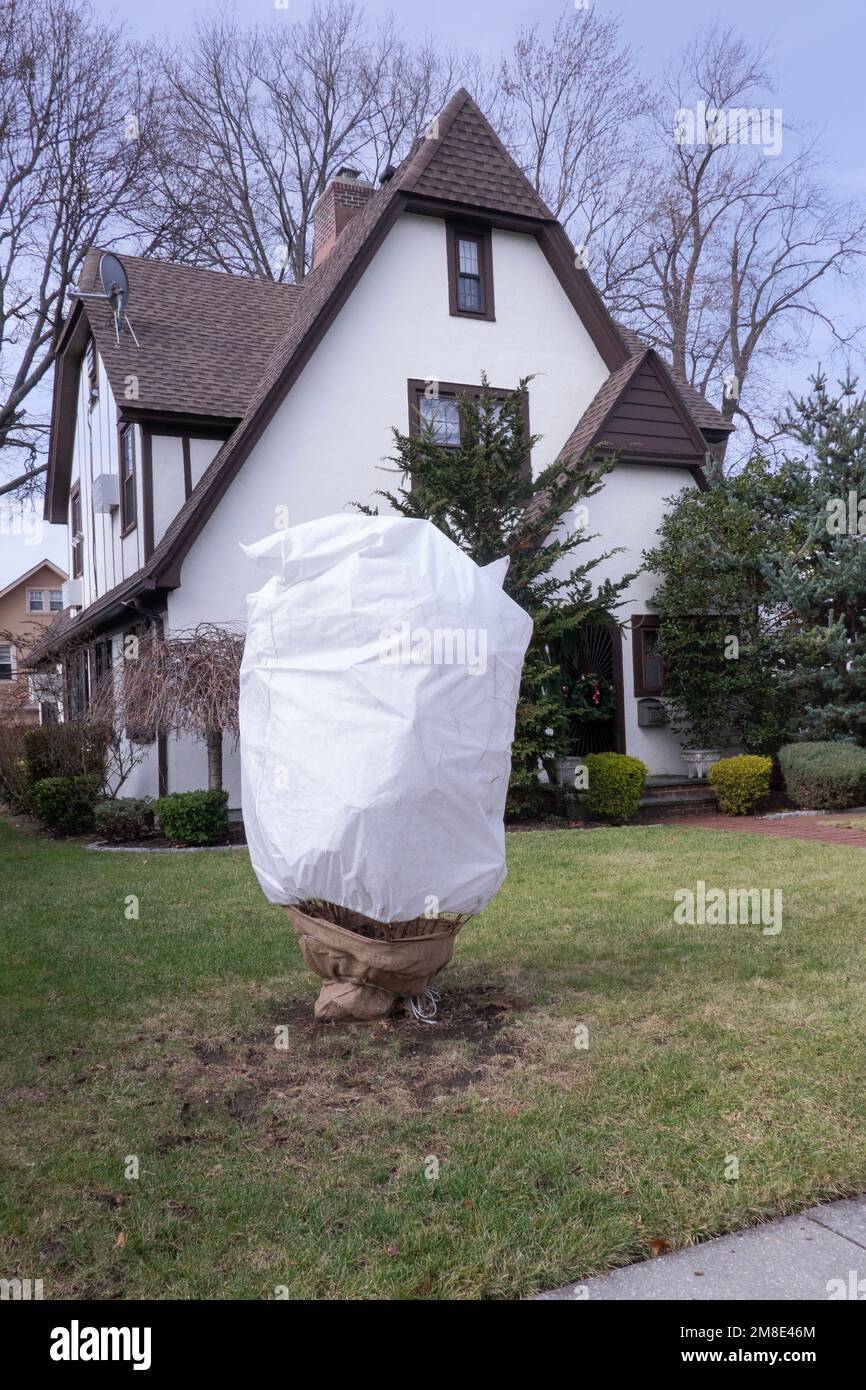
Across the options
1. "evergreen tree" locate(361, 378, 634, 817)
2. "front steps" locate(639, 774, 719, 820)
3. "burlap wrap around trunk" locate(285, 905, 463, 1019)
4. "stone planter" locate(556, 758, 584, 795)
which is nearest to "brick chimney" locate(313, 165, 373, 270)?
"evergreen tree" locate(361, 378, 634, 817)

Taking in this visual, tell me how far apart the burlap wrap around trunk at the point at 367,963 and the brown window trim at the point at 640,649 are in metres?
10.7

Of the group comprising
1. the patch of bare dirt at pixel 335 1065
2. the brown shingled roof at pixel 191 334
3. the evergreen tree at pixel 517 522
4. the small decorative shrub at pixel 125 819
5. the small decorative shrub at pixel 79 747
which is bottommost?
the patch of bare dirt at pixel 335 1065

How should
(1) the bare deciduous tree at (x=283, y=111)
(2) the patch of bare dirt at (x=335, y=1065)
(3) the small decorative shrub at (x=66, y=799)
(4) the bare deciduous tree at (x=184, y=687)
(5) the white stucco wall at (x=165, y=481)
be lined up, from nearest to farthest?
(2) the patch of bare dirt at (x=335, y=1065) → (4) the bare deciduous tree at (x=184, y=687) → (3) the small decorative shrub at (x=66, y=799) → (5) the white stucco wall at (x=165, y=481) → (1) the bare deciduous tree at (x=283, y=111)

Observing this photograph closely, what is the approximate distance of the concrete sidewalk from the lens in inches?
114

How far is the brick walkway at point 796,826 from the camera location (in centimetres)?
1120

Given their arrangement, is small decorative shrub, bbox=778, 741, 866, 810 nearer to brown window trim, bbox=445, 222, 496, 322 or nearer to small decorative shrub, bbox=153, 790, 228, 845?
small decorative shrub, bbox=153, 790, 228, 845

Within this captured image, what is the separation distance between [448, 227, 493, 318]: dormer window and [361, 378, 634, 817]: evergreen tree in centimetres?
325

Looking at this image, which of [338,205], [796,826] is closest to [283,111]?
[338,205]

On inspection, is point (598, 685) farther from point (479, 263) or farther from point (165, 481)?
point (165, 481)

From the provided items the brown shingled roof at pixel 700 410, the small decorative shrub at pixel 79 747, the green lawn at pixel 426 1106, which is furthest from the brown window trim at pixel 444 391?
the green lawn at pixel 426 1106

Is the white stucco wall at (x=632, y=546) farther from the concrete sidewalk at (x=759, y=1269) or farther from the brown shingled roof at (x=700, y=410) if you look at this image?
the concrete sidewalk at (x=759, y=1269)

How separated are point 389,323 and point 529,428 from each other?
2561 millimetres

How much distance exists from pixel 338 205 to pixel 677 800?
12215 mm

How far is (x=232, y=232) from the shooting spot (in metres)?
26.1
